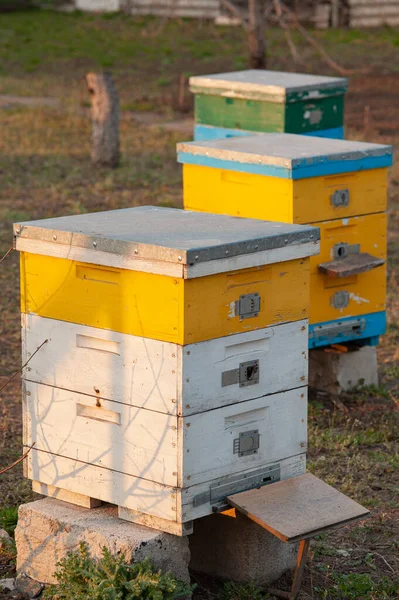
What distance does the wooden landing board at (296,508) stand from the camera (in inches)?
166

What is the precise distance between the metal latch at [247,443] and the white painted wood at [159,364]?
0.15m

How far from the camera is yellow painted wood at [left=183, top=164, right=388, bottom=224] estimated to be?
20.7ft

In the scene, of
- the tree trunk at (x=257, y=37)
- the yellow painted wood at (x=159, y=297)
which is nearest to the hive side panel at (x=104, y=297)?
the yellow painted wood at (x=159, y=297)

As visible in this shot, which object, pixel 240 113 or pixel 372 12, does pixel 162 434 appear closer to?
pixel 240 113

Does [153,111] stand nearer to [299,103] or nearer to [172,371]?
[299,103]

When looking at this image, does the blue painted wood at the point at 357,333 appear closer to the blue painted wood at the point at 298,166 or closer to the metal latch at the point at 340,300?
the metal latch at the point at 340,300

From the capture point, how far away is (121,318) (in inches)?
167

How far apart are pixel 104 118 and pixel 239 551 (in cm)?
996

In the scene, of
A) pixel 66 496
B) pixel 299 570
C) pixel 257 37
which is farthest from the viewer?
pixel 257 37

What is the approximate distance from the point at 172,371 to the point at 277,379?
557 millimetres

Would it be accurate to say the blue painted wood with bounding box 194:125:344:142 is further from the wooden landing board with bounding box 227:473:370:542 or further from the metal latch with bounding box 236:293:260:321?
the wooden landing board with bounding box 227:473:370:542

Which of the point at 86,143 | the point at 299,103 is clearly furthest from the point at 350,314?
the point at 86,143

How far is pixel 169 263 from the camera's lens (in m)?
4.06

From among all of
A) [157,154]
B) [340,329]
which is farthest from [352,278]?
[157,154]
